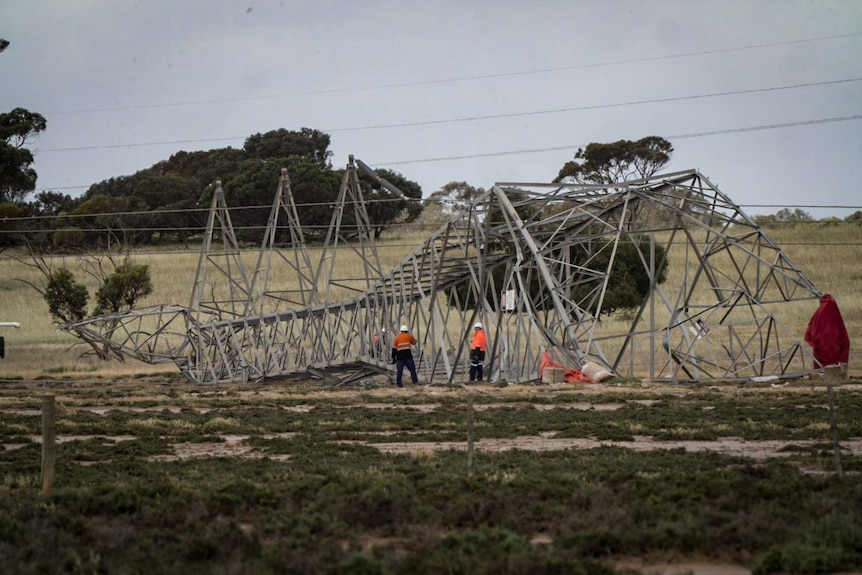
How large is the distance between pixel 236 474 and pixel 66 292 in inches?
1650

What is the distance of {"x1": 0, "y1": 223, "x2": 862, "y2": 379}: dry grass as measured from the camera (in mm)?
50812

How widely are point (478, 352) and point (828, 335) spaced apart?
10490mm

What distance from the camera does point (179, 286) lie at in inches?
2923

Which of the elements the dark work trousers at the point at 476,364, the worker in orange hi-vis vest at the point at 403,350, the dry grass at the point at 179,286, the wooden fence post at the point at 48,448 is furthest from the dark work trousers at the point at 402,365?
the wooden fence post at the point at 48,448

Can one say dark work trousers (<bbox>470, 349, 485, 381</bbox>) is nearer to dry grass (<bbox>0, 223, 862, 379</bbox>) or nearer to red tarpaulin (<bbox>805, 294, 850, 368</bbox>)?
red tarpaulin (<bbox>805, 294, 850, 368</bbox>)

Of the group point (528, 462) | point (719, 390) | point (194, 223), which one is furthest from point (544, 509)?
point (194, 223)

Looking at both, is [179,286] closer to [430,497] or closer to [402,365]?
[402,365]

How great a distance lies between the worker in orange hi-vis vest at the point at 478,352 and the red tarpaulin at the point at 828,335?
9.81 metres

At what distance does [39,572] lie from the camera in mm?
10289

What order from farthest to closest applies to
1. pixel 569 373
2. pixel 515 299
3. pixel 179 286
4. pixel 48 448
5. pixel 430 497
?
pixel 179 286
pixel 515 299
pixel 569 373
pixel 48 448
pixel 430 497

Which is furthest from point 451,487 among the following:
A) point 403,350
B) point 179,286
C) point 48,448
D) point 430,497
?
point 179,286

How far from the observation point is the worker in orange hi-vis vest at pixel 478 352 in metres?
35.2

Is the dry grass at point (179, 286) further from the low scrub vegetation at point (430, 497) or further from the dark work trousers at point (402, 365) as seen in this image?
the low scrub vegetation at point (430, 497)

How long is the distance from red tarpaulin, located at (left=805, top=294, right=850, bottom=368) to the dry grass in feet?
31.1
